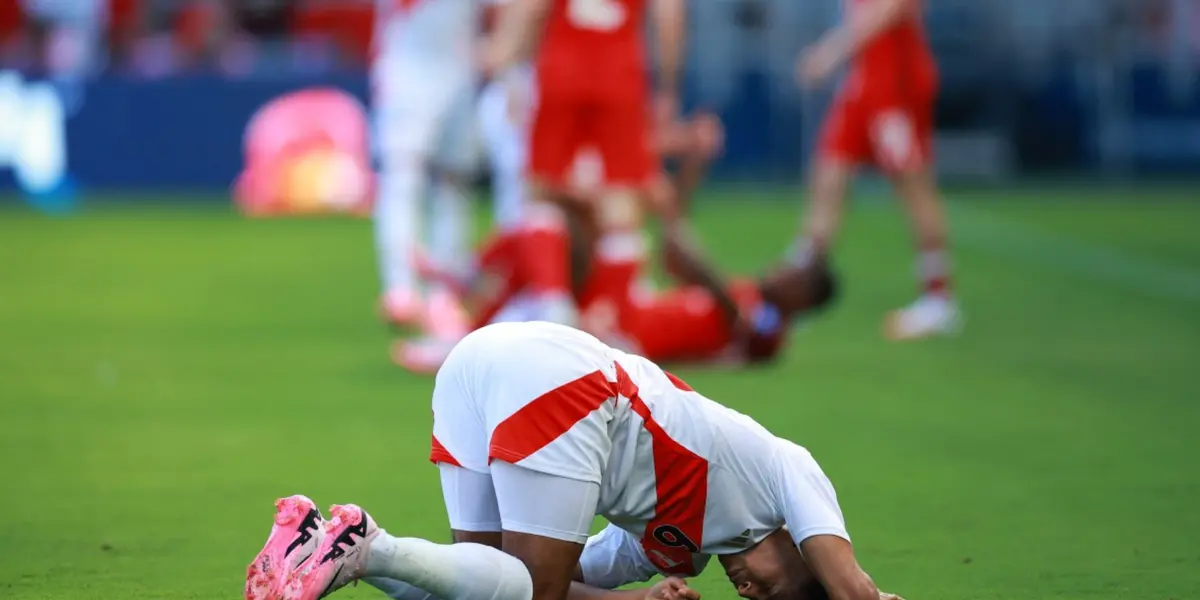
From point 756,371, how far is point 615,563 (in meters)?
4.12

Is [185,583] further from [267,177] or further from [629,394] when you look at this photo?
[267,177]

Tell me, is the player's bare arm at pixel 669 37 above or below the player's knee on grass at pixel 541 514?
above

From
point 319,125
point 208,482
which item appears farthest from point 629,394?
point 319,125

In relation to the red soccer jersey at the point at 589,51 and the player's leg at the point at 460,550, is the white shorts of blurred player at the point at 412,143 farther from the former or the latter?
the player's leg at the point at 460,550

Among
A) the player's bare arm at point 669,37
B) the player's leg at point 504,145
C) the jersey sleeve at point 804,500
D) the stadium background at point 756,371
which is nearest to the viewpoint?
the jersey sleeve at point 804,500

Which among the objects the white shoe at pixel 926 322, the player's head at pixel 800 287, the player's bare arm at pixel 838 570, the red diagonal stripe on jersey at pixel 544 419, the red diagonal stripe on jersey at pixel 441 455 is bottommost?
the white shoe at pixel 926 322

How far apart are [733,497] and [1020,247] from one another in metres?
10.9

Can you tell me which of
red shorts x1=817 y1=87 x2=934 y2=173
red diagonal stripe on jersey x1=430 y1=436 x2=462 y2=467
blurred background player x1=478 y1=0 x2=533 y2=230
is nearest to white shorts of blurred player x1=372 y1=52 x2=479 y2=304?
blurred background player x1=478 y1=0 x2=533 y2=230

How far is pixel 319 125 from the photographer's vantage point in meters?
17.6

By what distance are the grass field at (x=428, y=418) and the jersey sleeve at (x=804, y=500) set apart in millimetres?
543

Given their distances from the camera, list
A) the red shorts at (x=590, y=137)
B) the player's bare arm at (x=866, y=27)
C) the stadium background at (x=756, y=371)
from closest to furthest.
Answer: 1. the stadium background at (x=756, y=371)
2. the red shorts at (x=590, y=137)
3. the player's bare arm at (x=866, y=27)

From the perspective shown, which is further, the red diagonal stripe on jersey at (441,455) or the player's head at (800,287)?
the player's head at (800,287)

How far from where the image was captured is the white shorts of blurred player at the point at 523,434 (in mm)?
3918

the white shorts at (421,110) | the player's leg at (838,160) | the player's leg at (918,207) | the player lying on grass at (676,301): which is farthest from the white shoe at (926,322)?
the white shorts at (421,110)
